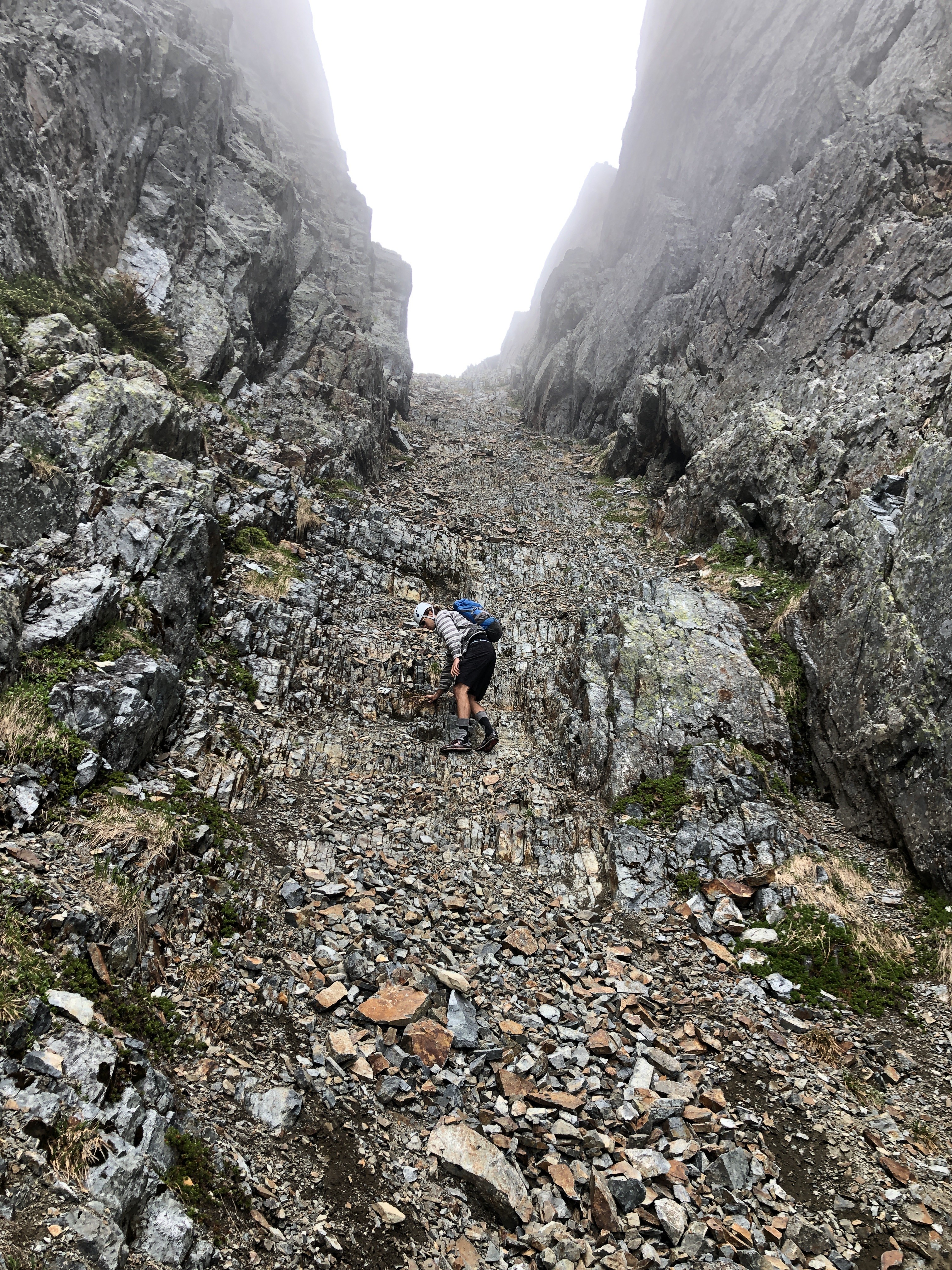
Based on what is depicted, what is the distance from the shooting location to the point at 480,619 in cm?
1135

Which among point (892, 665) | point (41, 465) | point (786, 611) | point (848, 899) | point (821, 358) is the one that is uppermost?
point (821, 358)

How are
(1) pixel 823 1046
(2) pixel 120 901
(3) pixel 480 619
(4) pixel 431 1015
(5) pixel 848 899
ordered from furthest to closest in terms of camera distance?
(3) pixel 480 619 < (5) pixel 848 899 < (1) pixel 823 1046 < (4) pixel 431 1015 < (2) pixel 120 901

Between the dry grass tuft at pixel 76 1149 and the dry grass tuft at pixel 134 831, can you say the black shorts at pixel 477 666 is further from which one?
the dry grass tuft at pixel 76 1149

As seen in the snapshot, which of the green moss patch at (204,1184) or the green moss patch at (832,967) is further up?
the green moss patch at (832,967)

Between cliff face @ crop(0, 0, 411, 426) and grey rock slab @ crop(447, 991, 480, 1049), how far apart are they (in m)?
15.1

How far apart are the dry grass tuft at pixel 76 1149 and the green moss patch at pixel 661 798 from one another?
7.53 metres

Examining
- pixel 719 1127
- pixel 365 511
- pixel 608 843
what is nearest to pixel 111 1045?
pixel 719 1127

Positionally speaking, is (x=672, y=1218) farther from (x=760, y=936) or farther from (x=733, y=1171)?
(x=760, y=936)

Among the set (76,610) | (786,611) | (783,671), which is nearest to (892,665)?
(783,671)

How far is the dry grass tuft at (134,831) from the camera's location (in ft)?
20.2

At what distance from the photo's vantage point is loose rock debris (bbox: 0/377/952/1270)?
4.27 metres

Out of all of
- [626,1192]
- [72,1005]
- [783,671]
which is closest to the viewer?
[72,1005]

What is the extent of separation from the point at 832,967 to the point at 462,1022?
463 centimetres

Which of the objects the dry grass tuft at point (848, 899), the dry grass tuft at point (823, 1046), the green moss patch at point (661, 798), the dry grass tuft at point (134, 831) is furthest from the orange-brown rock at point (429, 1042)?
the dry grass tuft at point (848, 899)
